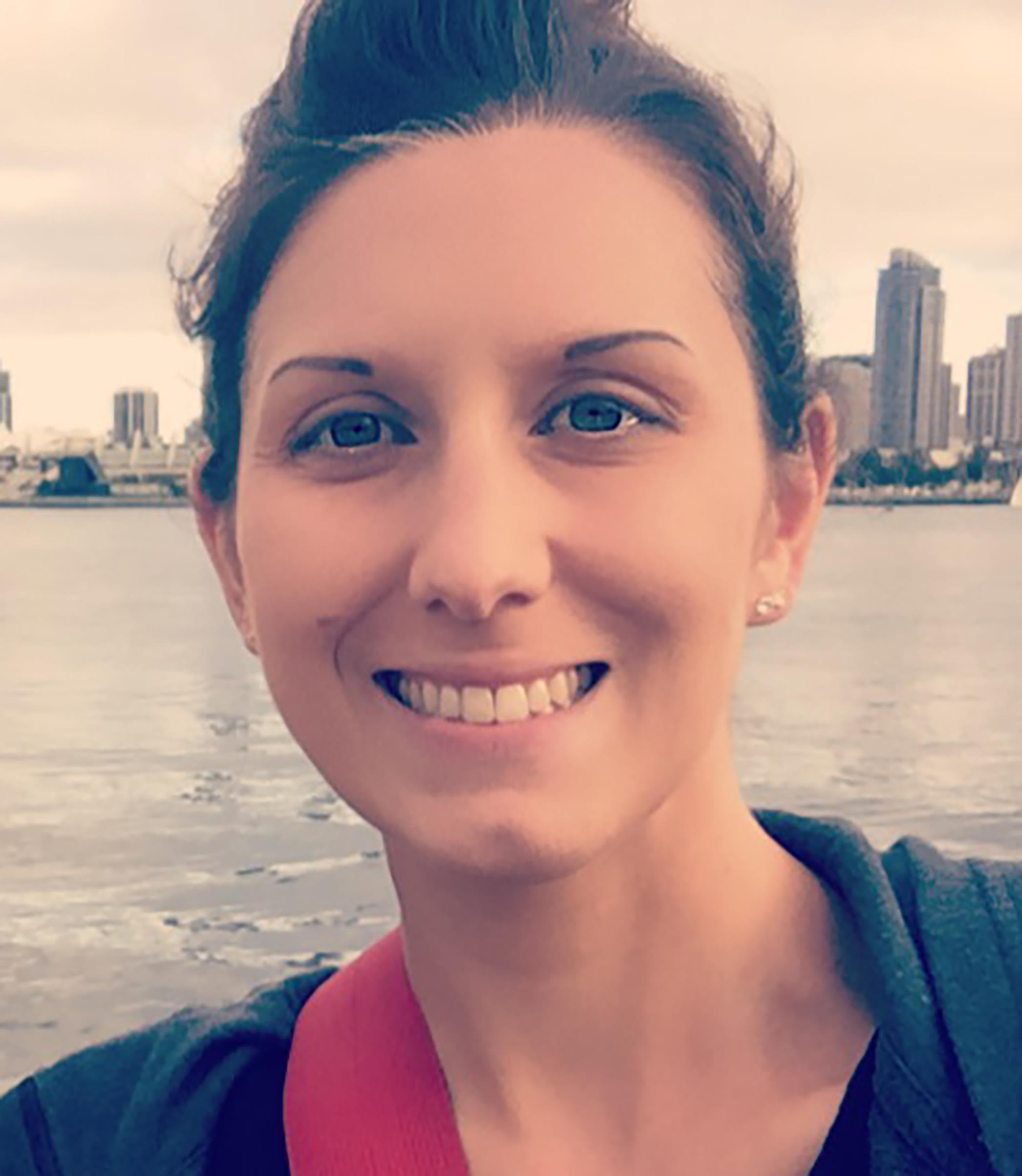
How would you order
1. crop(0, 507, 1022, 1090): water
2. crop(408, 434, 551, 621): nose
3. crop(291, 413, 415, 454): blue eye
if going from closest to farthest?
1. crop(408, 434, 551, 621): nose
2. crop(291, 413, 415, 454): blue eye
3. crop(0, 507, 1022, 1090): water

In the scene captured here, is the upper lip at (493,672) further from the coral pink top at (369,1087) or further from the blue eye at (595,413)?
the coral pink top at (369,1087)

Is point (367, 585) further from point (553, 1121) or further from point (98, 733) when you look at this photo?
point (98, 733)

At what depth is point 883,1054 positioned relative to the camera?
6.24 feet

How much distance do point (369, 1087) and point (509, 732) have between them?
1.54 ft

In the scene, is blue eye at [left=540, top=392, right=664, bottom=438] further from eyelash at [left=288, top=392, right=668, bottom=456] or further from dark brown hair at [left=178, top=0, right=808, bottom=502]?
dark brown hair at [left=178, top=0, right=808, bottom=502]

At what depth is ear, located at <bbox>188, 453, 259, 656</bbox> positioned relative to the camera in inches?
86.0

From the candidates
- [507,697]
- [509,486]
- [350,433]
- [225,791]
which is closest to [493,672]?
[507,697]

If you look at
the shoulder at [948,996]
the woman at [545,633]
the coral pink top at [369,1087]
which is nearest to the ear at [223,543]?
the woman at [545,633]

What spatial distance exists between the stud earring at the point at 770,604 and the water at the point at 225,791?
0.54ft

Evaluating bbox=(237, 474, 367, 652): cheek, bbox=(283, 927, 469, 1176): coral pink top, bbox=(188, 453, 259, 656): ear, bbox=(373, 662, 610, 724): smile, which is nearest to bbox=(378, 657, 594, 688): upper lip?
bbox=(373, 662, 610, 724): smile

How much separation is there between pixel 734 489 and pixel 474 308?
30 centimetres

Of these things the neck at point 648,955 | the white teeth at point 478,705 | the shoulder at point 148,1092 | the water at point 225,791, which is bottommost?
the water at point 225,791

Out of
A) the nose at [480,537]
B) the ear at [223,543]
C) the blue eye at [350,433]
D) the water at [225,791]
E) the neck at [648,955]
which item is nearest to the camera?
the nose at [480,537]

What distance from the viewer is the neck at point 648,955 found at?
2.04 meters
